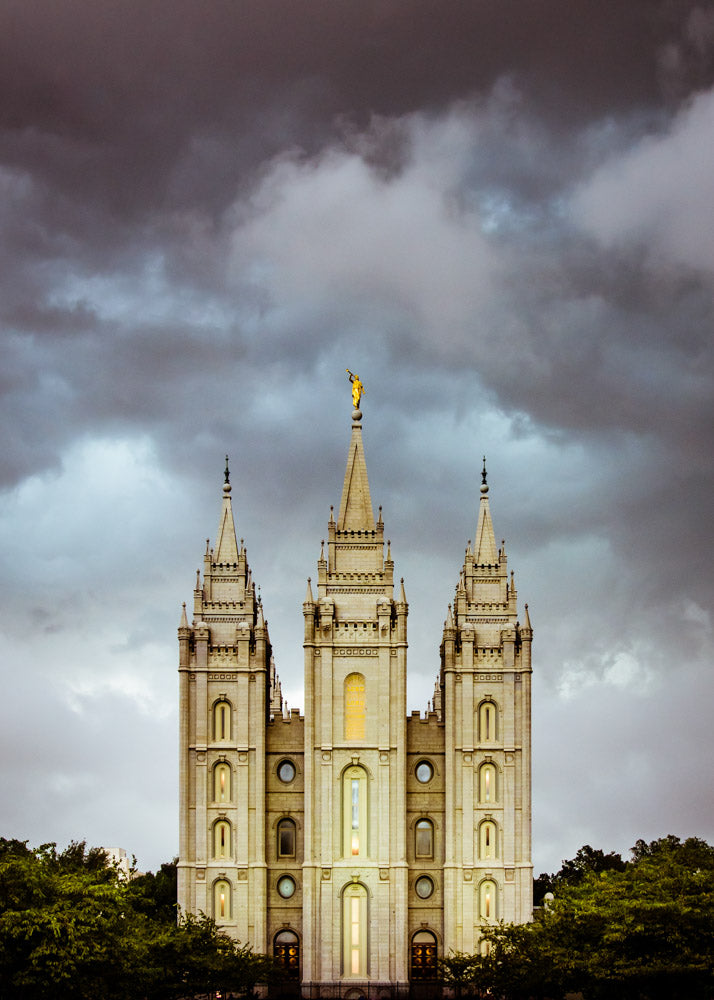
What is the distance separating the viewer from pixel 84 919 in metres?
67.0

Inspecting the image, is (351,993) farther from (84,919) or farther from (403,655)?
(84,919)

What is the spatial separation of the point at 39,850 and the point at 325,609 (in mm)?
35962

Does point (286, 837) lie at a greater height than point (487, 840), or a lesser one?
greater

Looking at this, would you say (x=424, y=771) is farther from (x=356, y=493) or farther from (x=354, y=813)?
(x=356, y=493)

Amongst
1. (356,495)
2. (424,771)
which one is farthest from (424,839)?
(356,495)

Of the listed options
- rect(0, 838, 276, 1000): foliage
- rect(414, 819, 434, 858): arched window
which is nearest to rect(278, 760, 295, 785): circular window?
rect(414, 819, 434, 858): arched window

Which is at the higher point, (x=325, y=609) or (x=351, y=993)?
(x=325, y=609)

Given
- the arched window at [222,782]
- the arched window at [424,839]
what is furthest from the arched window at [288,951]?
the arched window at [424,839]

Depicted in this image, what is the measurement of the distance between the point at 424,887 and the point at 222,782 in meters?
14.0

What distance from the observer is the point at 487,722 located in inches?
4102

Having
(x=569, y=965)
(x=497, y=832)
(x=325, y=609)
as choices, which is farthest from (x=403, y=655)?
(x=569, y=965)

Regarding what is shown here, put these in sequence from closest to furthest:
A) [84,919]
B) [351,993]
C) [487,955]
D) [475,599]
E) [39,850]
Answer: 1. [84,919]
2. [39,850]
3. [487,955]
4. [351,993]
5. [475,599]

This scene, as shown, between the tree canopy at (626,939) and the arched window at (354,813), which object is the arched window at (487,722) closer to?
the arched window at (354,813)

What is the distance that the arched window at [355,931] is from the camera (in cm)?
10075
